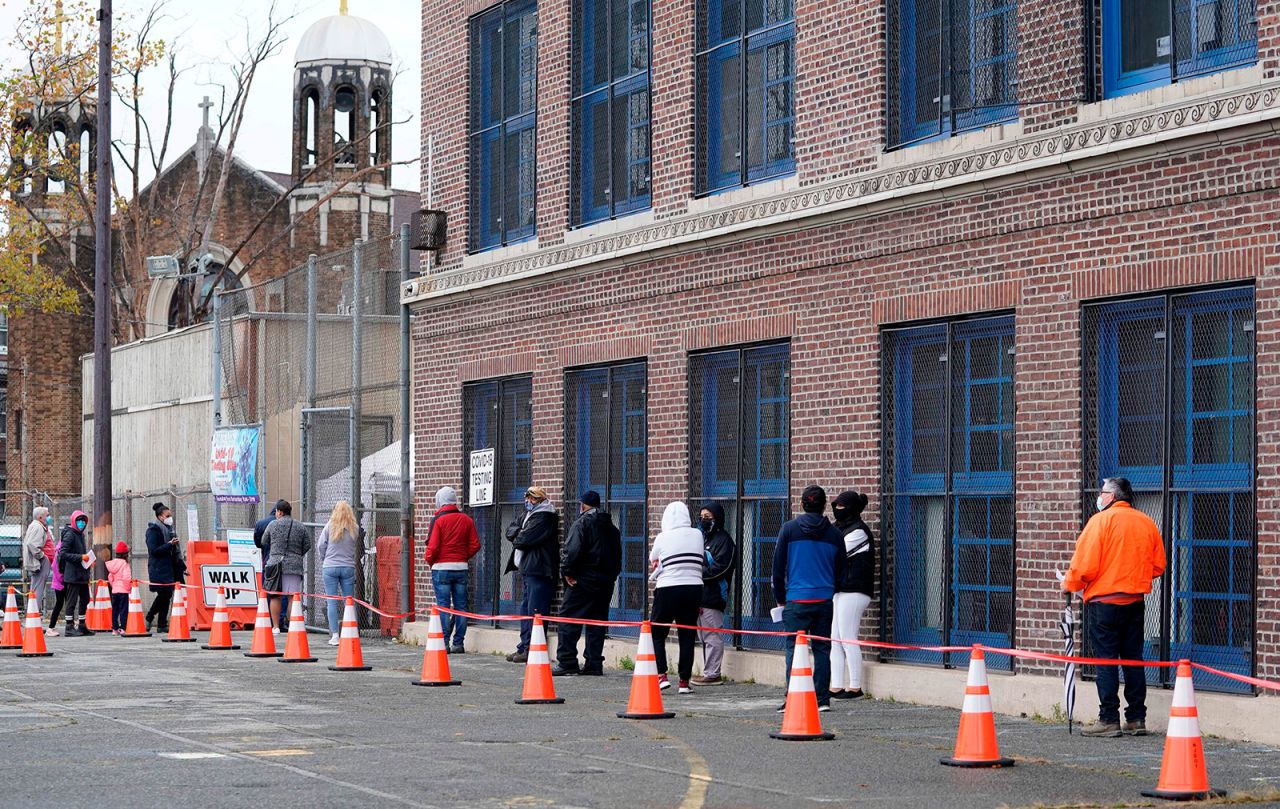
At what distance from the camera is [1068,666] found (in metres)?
13.4

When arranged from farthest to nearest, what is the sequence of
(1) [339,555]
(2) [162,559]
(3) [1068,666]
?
(2) [162,559], (1) [339,555], (3) [1068,666]

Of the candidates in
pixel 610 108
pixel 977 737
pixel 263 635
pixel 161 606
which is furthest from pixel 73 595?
pixel 977 737

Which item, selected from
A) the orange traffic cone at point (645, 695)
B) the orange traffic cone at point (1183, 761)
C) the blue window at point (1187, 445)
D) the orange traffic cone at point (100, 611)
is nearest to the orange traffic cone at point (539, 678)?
the orange traffic cone at point (645, 695)

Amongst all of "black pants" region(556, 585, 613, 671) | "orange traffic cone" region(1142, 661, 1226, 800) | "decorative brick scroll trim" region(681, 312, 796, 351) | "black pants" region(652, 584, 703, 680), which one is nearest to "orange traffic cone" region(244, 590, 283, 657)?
"black pants" region(556, 585, 613, 671)

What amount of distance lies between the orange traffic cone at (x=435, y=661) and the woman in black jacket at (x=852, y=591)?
3.45m

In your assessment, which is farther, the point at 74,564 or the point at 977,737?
the point at 74,564

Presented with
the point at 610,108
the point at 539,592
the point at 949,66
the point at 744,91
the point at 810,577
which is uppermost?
the point at 610,108

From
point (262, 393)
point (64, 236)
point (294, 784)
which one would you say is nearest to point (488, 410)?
point (262, 393)

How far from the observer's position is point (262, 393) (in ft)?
93.0

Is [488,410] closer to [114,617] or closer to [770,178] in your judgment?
[770,178]

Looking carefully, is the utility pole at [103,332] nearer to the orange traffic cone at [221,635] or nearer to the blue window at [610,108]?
the orange traffic cone at [221,635]

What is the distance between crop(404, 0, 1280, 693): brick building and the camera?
13.3m

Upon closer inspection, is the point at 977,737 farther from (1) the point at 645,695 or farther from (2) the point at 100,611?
(2) the point at 100,611

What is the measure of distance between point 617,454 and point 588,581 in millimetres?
1935
